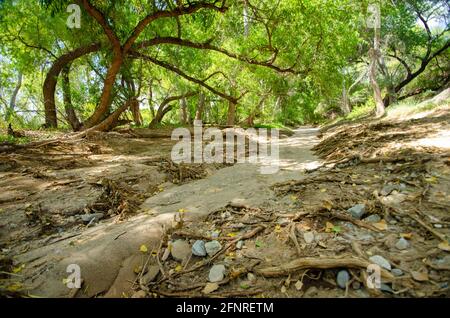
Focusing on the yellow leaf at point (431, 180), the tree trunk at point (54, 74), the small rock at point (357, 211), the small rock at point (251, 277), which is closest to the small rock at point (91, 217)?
the small rock at point (251, 277)

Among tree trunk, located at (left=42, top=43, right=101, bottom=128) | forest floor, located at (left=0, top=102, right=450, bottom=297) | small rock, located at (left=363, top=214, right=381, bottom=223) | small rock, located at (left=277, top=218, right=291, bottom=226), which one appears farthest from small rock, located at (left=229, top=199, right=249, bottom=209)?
tree trunk, located at (left=42, top=43, right=101, bottom=128)

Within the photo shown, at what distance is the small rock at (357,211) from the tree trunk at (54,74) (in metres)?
8.05

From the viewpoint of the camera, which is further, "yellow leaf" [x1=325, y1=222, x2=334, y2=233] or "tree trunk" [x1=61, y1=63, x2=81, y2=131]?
"tree trunk" [x1=61, y1=63, x2=81, y2=131]

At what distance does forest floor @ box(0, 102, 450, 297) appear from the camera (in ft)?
6.48

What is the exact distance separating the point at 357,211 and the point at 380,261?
2.33ft

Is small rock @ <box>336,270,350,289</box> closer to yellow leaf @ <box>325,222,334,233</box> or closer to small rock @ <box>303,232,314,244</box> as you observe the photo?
small rock @ <box>303,232,314,244</box>

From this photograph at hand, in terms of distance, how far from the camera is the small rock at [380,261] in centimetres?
193

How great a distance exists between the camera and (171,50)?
32.4 ft

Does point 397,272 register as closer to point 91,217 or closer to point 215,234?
point 215,234

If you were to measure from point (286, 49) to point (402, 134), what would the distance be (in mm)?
4597

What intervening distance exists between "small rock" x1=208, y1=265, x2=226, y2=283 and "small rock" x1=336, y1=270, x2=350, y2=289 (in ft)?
2.73

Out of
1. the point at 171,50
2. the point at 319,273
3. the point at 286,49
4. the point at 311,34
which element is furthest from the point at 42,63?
the point at 319,273

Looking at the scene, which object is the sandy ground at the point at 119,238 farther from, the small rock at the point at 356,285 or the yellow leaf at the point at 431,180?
the yellow leaf at the point at 431,180

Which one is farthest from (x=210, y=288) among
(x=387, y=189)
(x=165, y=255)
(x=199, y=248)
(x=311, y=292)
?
(x=387, y=189)
